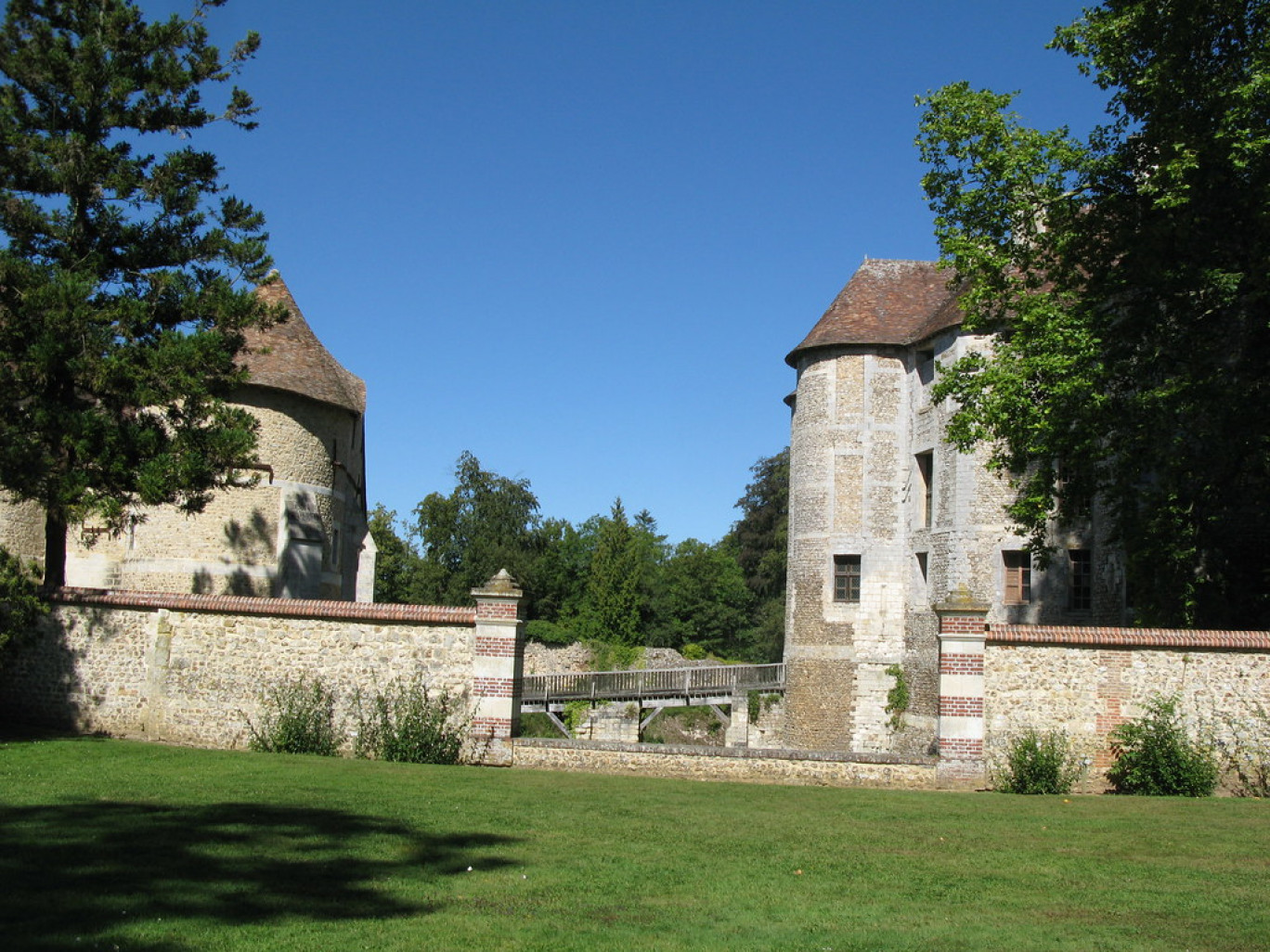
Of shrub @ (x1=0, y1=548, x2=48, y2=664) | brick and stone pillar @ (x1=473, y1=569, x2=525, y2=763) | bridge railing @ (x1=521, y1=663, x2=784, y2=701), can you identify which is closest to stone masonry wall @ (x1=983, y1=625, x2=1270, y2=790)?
brick and stone pillar @ (x1=473, y1=569, x2=525, y2=763)

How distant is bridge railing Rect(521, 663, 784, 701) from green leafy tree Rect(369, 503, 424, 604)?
80.6ft

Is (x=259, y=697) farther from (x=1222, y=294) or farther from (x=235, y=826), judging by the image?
(x=1222, y=294)

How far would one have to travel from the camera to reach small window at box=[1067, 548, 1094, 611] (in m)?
26.3

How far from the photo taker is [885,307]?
31.4 metres

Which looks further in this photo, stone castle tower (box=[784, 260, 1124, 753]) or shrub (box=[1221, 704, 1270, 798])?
stone castle tower (box=[784, 260, 1124, 753])

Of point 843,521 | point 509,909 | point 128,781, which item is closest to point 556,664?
point 843,521

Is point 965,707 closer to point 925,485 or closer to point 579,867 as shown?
point 579,867

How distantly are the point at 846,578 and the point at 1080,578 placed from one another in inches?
247

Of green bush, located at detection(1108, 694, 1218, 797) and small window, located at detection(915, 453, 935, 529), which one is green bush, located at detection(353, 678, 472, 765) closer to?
green bush, located at detection(1108, 694, 1218, 797)

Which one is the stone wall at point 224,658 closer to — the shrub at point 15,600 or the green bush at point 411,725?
the green bush at point 411,725

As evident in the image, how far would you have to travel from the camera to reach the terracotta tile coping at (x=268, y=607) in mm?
15000

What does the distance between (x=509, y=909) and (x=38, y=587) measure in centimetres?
1187

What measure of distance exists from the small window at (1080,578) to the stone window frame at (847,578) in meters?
5.63


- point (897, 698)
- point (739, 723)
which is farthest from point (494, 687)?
point (739, 723)
